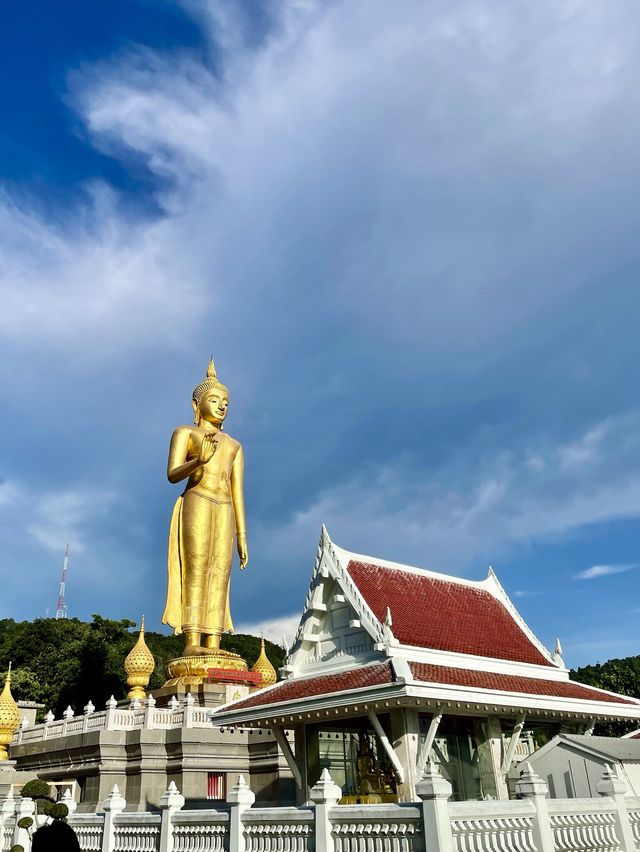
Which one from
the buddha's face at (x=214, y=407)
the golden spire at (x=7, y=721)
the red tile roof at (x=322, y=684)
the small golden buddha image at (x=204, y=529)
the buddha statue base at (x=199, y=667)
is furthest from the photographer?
the buddha's face at (x=214, y=407)

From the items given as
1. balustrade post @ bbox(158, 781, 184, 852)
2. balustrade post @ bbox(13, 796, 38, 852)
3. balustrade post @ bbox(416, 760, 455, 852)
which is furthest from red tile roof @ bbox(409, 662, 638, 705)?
balustrade post @ bbox(13, 796, 38, 852)

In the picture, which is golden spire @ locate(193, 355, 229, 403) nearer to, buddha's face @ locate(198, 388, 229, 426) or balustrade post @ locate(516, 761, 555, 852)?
buddha's face @ locate(198, 388, 229, 426)

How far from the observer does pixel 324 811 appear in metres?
10.7

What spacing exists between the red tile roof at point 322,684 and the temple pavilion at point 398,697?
45mm

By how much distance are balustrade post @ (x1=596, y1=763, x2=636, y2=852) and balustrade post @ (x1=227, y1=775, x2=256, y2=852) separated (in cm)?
562

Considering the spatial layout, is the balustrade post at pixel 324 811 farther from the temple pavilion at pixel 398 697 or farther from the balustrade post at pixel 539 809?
the temple pavilion at pixel 398 697

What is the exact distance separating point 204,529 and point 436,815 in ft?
80.8

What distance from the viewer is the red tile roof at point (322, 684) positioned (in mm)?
15102

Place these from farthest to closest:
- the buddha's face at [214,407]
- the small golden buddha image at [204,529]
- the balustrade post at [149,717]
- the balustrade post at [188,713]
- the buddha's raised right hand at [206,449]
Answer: the buddha's face at [214,407], the buddha's raised right hand at [206,449], the small golden buddha image at [204,529], the balustrade post at [149,717], the balustrade post at [188,713]

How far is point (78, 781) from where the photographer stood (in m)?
24.9

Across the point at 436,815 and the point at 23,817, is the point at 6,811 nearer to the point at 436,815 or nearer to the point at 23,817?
the point at 23,817

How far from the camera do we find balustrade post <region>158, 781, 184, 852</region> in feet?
41.8

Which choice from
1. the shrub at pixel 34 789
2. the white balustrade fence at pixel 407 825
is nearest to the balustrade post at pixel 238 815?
the white balustrade fence at pixel 407 825

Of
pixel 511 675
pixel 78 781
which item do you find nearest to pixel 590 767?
pixel 511 675
